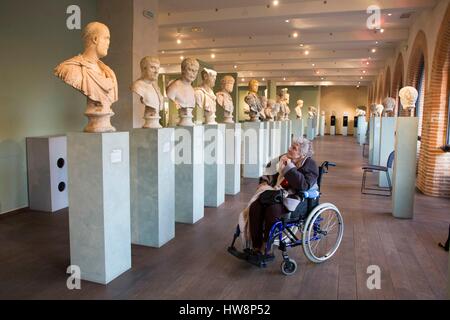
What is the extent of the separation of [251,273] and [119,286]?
1.14m

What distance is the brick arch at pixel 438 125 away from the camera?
666cm

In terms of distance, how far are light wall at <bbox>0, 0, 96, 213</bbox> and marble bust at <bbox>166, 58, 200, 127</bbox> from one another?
2.26 meters

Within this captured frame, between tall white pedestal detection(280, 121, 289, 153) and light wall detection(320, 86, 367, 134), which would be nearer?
tall white pedestal detection(280, 121, 289, 153)

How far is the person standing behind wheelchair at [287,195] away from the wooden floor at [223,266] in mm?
397

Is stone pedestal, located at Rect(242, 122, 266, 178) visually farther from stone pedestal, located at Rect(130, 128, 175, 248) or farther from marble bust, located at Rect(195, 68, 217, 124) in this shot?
stone pedestal, located at Rect(130, 128, 175, 248)

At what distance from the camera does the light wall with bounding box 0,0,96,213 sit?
520 centimetres

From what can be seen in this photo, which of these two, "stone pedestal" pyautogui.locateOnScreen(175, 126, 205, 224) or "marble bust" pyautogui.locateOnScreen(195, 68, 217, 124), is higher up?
"marble bust" pyautogui.locateOnScreen(195, 68, 217, 124)

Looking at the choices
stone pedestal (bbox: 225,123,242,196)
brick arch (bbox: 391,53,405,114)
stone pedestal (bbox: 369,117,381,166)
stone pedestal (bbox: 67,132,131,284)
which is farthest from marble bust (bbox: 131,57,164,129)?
brick arch (bbox: 391,53,405,114)

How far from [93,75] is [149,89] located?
0.91 m

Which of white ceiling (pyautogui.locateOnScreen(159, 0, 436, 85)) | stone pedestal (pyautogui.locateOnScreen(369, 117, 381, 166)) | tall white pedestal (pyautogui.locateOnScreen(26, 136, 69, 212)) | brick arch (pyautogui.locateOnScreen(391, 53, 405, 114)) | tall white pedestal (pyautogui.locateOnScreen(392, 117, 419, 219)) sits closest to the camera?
tall white pedestal (pyautogui.locateOnScreen(392, 117, 419, 219))

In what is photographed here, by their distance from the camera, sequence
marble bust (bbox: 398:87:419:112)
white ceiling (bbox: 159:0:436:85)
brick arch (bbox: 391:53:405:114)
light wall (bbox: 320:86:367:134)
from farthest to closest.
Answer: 1. light wall (bbox: 320:86:367:134)
2. brick arch (bbox: 391:53:405:114)
3. white ceiling (bbox: 159:0:436:85)
4. marble bust (bbox: 398:87:419:112)

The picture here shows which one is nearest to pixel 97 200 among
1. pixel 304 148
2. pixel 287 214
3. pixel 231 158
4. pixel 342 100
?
pixel 287 214
